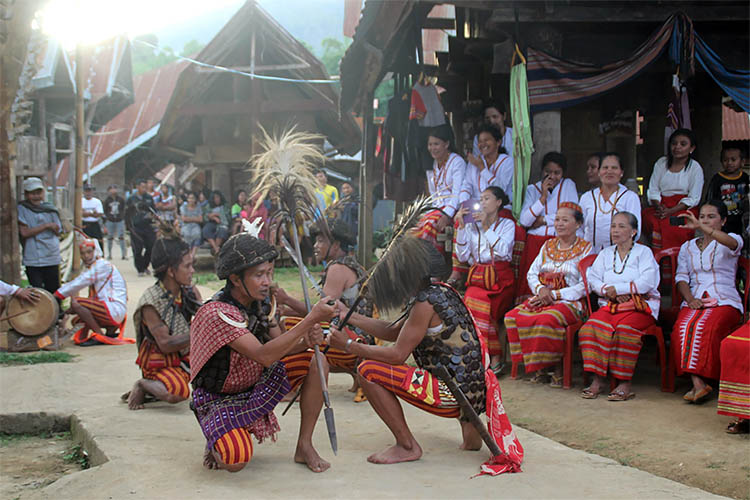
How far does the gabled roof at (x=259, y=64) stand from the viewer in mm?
14586

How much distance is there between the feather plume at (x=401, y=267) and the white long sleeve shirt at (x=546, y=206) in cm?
304

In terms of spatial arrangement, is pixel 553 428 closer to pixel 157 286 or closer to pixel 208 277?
pixel 157 286

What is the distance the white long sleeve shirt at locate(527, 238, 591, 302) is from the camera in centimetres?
575

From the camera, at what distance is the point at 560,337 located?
18.3 feet

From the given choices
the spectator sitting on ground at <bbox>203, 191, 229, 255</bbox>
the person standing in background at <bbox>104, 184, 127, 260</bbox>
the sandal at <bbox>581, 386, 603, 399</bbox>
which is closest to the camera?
the sandal at <bbox>581, 386, 603, 399</bbox>

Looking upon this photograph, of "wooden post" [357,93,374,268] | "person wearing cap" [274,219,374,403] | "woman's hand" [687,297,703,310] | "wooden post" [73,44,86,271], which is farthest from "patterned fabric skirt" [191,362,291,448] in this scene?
"wooden post" [357,93,374,268]

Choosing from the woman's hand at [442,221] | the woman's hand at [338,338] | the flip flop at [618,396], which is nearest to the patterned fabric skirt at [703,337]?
the flip flop at [618,396]

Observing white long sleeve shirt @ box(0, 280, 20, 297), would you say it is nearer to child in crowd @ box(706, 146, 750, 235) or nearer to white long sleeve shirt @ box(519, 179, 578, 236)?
white long sleeve shirt @ box(519, 179, 578, 236)

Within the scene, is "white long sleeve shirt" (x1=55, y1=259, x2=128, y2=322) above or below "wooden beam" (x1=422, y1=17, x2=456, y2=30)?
below

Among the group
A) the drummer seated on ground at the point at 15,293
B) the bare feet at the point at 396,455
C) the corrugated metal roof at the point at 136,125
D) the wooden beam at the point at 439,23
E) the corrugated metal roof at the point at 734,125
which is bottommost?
the bare feet at the point at 396,455

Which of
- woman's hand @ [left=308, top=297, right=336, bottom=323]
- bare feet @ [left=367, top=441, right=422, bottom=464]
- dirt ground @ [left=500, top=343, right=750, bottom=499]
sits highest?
woman's hand @ [left=308, top=297, right=336, bottom=323]

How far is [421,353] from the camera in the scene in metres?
3.77

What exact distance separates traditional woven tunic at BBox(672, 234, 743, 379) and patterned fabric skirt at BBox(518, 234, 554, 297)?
126 cm

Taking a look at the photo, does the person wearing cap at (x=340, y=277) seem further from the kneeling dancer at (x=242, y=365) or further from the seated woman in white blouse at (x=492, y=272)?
the seated woman in white blouse at (x=492, y=272)
